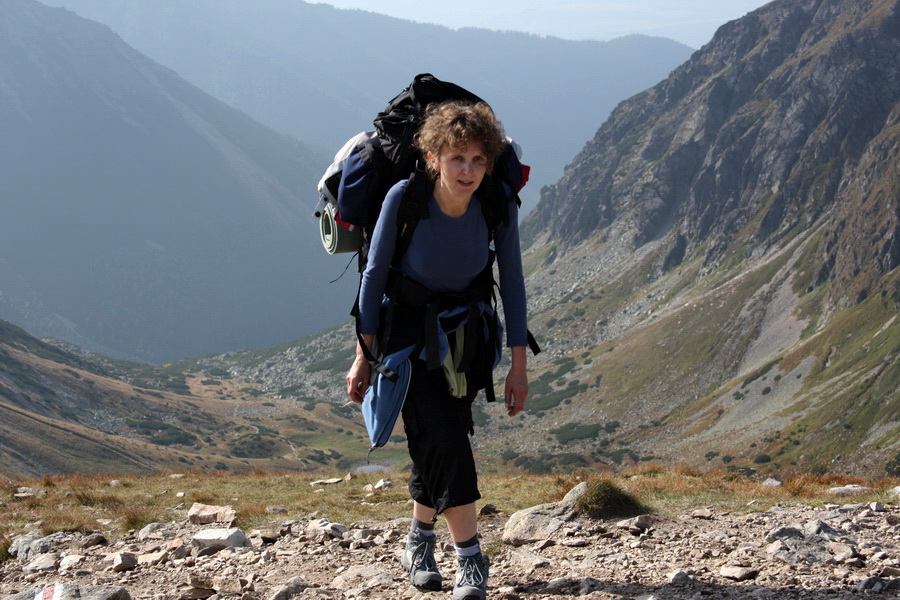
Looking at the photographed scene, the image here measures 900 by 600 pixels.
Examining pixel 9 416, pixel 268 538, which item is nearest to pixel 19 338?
pixel 9 416

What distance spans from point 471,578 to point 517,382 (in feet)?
5.11

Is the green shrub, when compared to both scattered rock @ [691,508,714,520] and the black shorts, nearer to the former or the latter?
scattered rock @ [691,508,714,520]

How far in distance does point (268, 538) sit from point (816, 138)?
21329cm

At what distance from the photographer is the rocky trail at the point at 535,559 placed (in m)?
6.35

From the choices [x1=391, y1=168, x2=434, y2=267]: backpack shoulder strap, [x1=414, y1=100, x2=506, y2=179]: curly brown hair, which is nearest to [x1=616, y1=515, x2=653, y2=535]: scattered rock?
[x1=391, y1=168, x2=434, y2=267]: backpack shoulder strap

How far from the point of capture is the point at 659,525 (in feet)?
27.3

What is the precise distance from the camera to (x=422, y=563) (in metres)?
6.82

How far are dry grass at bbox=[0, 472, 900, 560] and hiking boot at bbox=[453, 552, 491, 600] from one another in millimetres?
2921

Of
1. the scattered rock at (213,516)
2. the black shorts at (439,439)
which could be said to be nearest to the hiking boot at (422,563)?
the black shorts at (439,439)

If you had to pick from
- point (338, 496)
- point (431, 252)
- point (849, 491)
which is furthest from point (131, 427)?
point (431, 252)

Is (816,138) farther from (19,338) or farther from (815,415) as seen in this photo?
(19,338)

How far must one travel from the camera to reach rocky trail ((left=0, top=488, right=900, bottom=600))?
635 cm

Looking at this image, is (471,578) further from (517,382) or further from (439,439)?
(517,382)

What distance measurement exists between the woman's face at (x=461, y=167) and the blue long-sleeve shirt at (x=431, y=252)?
0.96 ft
